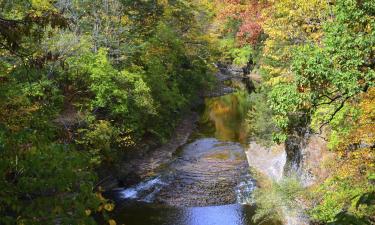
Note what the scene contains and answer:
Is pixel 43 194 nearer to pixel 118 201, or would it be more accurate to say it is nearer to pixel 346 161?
pixel 346 161

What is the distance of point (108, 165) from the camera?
20859mm

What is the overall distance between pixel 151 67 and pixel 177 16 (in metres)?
8.99

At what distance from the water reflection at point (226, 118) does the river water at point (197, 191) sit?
56.2 inches

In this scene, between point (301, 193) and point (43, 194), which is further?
point (301, 193)

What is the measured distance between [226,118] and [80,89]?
16.6 m

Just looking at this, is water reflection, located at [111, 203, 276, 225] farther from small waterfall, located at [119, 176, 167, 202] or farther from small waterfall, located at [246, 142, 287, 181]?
small waterfall, located at [246, 142, 287, 181]

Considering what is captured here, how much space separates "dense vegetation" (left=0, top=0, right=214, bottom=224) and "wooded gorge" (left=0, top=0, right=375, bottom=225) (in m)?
0.04

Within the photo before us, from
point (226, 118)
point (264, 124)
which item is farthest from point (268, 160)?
point (226, 118)

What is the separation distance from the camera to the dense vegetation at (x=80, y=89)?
19.0 feet

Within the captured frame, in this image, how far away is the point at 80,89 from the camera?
20.9 meters

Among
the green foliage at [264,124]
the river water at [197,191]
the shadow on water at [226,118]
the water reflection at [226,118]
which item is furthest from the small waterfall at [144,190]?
the water reflection at [226,118]

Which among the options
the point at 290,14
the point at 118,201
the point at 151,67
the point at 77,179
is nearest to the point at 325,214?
the point at 77,179

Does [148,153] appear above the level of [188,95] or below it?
below

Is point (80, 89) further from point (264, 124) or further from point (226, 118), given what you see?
point (226, 118)
